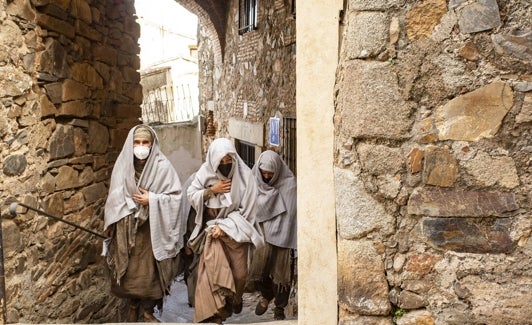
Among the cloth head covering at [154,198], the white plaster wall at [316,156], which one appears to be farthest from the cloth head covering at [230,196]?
the white plaster wall at [316,156]

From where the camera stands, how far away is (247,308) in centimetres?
595

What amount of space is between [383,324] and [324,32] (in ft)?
3.42

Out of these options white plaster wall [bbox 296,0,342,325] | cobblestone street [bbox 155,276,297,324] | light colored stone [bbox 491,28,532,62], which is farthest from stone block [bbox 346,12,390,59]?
cobblestone street [bbox 155,276,297,324]

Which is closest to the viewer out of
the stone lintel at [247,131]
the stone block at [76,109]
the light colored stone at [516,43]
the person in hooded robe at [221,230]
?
the light colored stone at [516,43]

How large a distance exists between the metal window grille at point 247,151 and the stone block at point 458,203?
7.30m

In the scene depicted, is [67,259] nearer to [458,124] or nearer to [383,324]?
[383,324]

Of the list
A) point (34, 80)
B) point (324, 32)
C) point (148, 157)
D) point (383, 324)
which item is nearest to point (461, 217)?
point (383, 324)

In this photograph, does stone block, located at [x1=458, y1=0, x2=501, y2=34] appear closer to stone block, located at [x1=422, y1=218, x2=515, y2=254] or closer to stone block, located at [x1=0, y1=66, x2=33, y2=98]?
stone block, located at [x1=422, y1=218, x2=515, y2=254]

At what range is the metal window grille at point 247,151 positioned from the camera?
31.3 ft

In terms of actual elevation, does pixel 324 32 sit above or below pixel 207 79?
below

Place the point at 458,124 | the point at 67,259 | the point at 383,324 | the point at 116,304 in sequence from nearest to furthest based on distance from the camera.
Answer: the point at 458,124
the point at 383,324
the point at 67,259
the point at 116,304

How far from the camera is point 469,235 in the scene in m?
1.90

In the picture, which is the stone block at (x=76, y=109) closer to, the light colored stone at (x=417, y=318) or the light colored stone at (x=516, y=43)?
the light colored stone at (x=417, y=318)

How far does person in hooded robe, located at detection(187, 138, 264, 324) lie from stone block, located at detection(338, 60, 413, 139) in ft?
7.32
